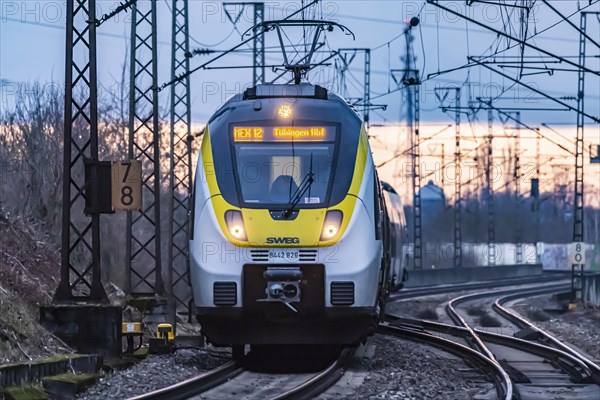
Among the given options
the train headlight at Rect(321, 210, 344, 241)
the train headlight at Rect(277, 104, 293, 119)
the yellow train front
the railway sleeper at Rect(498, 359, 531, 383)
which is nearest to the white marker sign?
the railway sleeper at Rect(498, 359, 531, 383)

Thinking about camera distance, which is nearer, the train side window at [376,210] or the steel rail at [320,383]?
the steel rail at [320,383]

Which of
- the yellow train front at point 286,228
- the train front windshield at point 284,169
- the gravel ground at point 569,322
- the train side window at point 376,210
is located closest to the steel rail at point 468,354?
the yellow train front at point 286,228

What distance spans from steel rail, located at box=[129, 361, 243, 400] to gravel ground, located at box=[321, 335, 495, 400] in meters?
1.55

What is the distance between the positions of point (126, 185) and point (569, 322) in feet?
60.1

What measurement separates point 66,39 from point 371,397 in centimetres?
740

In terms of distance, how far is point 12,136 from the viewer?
1790 inches

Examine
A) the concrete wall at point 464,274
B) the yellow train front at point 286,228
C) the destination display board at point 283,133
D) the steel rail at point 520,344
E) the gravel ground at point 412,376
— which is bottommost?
the concrete wall at point 464,274

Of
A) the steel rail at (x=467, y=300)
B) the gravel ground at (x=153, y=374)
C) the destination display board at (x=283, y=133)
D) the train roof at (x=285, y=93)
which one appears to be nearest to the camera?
the gravel ground at (x=153, y=374)

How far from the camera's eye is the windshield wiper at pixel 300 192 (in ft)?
56.2

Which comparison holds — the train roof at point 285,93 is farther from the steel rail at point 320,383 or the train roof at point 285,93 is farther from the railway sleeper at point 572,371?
the railway sleeper at point 572,371

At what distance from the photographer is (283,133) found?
1788 centimetres

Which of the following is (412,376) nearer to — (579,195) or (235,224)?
(235,224)

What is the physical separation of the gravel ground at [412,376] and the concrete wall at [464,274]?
36.7 metres

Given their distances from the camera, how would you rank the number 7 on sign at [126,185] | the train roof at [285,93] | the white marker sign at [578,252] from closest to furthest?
the train roof at [285,93]
the number 7 on sign at [126,185]
the white marker sign at [578,252]
